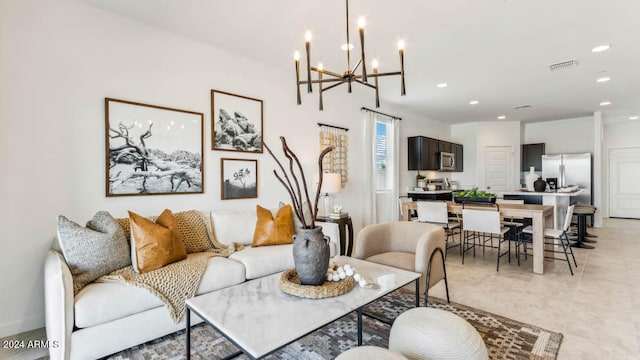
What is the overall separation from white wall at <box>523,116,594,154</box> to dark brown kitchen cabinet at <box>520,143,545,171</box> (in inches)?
13.6

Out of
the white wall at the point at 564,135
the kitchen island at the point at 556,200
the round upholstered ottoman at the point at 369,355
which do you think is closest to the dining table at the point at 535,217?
the kitchen island at the point at 556,200

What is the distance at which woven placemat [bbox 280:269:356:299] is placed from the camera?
178cm

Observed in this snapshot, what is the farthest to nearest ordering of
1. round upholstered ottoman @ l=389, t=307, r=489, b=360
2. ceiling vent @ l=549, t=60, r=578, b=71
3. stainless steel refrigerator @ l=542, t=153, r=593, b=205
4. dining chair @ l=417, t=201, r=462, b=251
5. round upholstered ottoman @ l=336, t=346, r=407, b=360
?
stainless steel refrigerator @ l=542, t=153, r=593, b=205, dining chair @ l=417, t=201, r=462, b=251, ceiling vent @ l=549, t=60, r=578, b=71, round upholstered ottoman @ l=389, t=307, r=489, b=360, round upholstered ottoman @ l=336, t=346, r=407, b=360

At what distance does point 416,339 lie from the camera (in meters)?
1.57

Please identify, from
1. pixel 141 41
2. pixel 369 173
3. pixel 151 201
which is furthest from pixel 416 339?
pixel 369 173

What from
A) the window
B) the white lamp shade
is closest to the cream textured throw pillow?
the white lamp shade

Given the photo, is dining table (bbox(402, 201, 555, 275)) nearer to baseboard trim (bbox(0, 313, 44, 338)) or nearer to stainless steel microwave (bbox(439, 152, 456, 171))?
stainless steel microwave (bbox(439, 152, 456, 171))

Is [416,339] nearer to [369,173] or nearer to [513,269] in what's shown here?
[513,269]

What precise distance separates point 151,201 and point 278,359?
6.49 ft

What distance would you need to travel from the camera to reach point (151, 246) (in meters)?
2.43

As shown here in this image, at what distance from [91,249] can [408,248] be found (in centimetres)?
269

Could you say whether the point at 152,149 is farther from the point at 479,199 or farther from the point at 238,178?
the point at 479,199

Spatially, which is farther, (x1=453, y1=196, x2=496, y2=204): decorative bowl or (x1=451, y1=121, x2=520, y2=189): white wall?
(x1=451, y1=121, x2=520, y2=189): white wall

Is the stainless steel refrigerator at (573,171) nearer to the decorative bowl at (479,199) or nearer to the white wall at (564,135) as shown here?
the white wall at (564,135)
